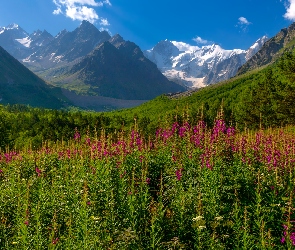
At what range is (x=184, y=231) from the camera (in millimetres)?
6496

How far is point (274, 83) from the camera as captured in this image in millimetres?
53844

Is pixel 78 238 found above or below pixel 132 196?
below

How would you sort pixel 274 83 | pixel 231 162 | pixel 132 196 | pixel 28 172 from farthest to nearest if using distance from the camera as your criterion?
1. pixel 274 83
2. pixel 28 172
3. pixel 231 162
4. pixel 132 196

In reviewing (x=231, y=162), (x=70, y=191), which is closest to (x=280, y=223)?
(x=231, y=162)

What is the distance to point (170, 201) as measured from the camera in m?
7.96

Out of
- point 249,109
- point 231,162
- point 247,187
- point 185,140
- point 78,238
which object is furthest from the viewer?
point 249,109

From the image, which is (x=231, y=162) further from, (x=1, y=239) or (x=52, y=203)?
(x=1, y=239)

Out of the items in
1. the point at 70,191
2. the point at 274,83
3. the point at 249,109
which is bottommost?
the point at 70,191

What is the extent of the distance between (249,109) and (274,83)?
7319mm

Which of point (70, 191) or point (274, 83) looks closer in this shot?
point (70, 191)

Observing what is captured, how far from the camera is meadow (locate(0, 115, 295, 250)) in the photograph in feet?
19.5

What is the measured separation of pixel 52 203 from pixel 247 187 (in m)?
5.32

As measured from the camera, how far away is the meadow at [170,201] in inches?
234

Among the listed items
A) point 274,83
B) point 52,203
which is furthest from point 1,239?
point 274,83
